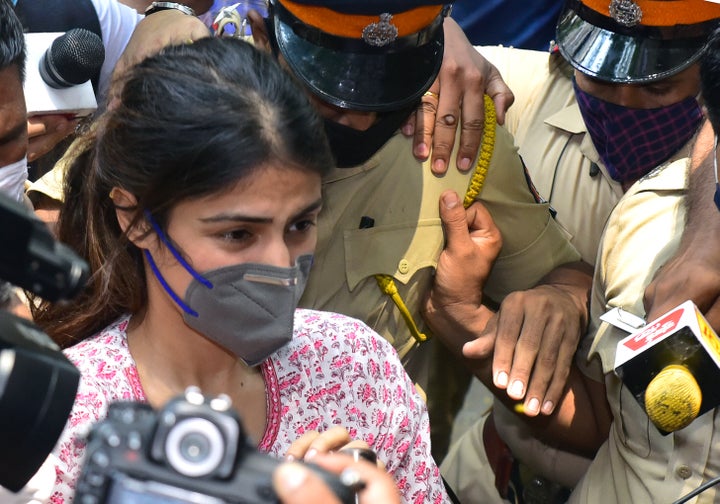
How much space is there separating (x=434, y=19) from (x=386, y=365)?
0.88m

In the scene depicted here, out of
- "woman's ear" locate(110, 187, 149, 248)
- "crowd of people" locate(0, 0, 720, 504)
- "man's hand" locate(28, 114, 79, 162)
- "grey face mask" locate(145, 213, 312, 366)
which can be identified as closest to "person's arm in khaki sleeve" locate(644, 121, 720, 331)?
"crowd of people" locate(0, 0, 720, 504)

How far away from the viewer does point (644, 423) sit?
7.52 feet

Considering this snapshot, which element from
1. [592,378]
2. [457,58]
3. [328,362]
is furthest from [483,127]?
[328,362]

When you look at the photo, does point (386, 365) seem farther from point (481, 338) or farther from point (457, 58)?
point (457, 58)

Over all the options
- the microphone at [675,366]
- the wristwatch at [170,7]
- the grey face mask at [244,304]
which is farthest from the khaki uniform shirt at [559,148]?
the grey face mask at [244,304]

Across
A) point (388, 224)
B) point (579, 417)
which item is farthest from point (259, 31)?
point (579, 417)

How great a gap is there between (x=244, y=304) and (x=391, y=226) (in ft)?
2.76

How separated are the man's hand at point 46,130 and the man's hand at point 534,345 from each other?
116 centimetres

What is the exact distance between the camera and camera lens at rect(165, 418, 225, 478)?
89cm

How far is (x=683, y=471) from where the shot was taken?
222 centimetres

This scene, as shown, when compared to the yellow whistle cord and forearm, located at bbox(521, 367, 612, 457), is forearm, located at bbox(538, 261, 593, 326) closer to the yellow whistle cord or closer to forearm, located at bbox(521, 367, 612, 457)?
forearm, located at bbox(521, 367, 612, 457)

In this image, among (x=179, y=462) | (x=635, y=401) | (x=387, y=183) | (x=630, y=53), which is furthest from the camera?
(x=630, y=53)

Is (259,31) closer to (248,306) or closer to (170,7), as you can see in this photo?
(170,7)

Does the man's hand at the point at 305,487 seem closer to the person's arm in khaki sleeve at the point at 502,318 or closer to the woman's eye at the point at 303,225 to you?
the woman's eye at the point at 303,225
